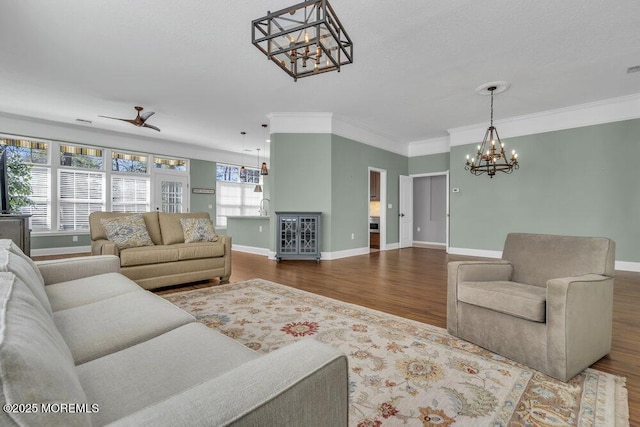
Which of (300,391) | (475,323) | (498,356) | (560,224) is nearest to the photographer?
(300,391)

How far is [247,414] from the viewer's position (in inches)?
24.3

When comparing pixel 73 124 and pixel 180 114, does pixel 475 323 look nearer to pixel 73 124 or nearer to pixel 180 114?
pixel 180 114

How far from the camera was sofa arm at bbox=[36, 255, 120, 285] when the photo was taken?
7.11 ft

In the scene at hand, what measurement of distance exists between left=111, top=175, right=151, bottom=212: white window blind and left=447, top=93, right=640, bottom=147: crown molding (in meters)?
8.15

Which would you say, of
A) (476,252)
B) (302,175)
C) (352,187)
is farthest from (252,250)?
(476,252)

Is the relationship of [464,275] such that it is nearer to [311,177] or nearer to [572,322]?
[572,322]

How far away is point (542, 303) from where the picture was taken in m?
1.86

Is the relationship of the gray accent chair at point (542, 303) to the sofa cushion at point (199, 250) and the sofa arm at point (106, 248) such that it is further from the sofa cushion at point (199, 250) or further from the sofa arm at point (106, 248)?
the sofa arm at point (106, 248)

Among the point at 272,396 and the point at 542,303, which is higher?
the point at 272,396

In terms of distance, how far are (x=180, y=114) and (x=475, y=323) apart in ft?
20.9

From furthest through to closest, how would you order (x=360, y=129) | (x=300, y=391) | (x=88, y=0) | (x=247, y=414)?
(x=360, y=129)
(x=88, y=0)
(x=300, y=391)
(x=247, y=414)

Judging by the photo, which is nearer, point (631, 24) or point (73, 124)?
point (631, 24)

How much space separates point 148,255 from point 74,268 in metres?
1.38

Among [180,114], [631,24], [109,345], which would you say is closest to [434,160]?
[631,24]
